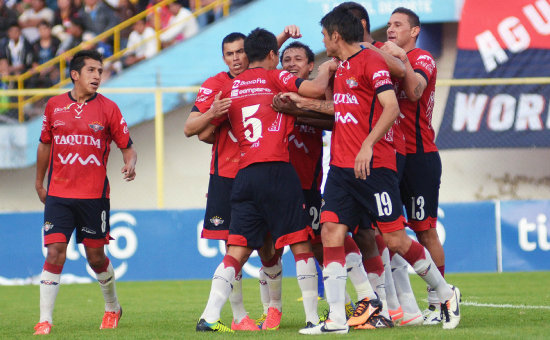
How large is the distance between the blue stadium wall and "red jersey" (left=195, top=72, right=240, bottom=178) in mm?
6111

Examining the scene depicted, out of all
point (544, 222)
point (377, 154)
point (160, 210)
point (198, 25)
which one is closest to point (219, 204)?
point (377, 154)

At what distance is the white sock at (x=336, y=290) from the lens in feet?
21.0

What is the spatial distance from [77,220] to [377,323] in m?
2.74

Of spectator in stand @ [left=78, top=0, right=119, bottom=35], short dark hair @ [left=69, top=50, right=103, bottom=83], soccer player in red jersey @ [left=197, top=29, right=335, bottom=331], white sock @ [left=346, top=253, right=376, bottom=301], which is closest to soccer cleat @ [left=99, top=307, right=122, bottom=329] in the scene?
soccer player in red jersey @ [left=197, top=29, right=335, bottom=331]

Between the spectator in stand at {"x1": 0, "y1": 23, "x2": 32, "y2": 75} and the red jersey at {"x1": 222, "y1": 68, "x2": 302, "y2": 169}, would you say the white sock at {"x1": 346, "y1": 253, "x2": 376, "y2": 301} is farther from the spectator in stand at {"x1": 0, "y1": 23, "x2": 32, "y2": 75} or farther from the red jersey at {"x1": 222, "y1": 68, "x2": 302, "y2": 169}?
the spectator in stand at {"x1": 0, "y1": 23, "x2": 32, "y2": 75}

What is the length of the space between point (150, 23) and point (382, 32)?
14.7ft

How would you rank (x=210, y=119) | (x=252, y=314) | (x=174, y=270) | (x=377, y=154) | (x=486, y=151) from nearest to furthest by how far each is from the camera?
(x=377, y=154), (x=210, y=119), (x=252, y=314), (x=174, y=270), (x=486, y=151)

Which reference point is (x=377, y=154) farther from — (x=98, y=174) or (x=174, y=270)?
(x=174, y=270)

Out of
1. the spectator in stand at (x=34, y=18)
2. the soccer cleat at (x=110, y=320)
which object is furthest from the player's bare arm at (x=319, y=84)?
the spectator in stand at (x=34, y=18)

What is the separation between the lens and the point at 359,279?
6910 millimetres

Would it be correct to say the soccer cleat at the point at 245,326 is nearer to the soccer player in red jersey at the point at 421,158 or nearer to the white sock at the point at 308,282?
the white sock at the point at 308,282

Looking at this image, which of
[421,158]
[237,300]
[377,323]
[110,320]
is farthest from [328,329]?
[110,320]

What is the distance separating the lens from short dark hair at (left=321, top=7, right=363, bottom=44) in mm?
6527

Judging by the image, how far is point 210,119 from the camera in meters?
6.97
